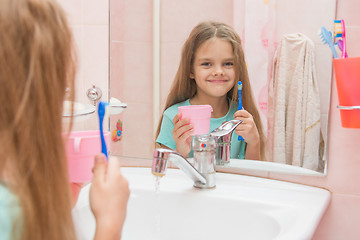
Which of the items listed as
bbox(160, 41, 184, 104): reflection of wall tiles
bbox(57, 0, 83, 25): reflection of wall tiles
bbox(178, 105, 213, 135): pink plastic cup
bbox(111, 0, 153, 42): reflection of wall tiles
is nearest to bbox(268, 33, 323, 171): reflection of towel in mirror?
bbox(178, 105, 213, 135): pink plastic cup

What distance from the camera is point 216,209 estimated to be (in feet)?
3.25

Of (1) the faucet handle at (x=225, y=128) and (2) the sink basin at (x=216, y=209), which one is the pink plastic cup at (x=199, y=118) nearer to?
(1) the faucet handle at (x=225, y=128)

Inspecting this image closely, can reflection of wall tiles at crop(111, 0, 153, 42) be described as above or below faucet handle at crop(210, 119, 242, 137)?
above

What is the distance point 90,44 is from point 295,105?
629 mm

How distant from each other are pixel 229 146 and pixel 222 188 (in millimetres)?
111

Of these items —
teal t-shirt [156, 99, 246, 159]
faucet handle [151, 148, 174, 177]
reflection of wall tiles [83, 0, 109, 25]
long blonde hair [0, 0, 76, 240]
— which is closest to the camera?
long blonde hair [0, 0, 76, 240]

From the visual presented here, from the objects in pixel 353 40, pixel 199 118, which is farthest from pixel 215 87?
pixel 353 40

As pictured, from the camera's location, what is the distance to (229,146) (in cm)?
108

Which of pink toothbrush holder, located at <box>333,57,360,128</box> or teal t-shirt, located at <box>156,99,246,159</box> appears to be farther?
teal t-shirt, located at <box>156,99,246,159</box>

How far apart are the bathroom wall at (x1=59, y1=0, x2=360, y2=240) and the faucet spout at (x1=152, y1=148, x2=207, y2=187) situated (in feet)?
0.72

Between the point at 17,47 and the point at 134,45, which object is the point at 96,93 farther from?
the point at 17,47

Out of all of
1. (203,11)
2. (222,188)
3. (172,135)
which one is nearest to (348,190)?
(222,188)

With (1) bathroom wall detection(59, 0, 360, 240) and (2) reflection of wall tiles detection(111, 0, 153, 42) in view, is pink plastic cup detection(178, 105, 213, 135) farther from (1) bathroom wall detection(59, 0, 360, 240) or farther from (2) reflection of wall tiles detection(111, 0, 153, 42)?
(2) reflection of wall tiles detection(111, 0, 153, 42)

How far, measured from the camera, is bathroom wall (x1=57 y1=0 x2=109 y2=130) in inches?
48.6
